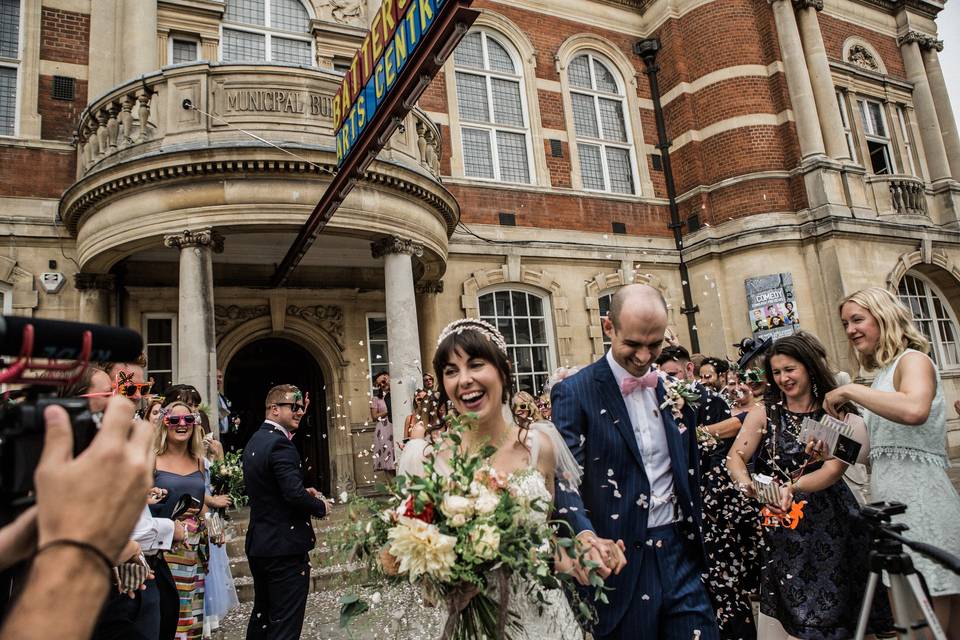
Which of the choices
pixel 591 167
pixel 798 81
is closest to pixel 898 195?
pixel 798 81

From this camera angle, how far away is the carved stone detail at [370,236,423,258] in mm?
8891

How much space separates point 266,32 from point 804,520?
12246 mm

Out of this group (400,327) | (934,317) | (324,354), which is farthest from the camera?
(934,317)

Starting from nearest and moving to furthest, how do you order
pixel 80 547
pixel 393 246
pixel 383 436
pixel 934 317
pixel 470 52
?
pixel 80 547, pixel 393 246, pixel 383 436, pixel 470 52, pixel 934 317

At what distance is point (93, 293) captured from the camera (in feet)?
30.6

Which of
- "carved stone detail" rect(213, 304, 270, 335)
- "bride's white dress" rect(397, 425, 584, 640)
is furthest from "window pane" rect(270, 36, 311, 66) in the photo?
"bride's white dress" rect(397, 425, 584, 640)

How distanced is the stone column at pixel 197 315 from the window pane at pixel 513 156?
737 cm

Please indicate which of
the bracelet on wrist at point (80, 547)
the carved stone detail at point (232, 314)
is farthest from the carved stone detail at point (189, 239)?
the bracelet on wrist at point (80, 547)

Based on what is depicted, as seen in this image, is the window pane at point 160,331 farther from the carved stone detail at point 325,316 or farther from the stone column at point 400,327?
the stone column at point 400,327

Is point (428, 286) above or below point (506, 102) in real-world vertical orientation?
below

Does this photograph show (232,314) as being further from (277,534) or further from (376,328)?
(277,534)

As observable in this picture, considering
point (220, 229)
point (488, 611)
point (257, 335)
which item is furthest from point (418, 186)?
point (488, 611)

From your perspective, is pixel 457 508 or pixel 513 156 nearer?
pixel 457 508

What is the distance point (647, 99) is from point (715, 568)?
14.1 metres
